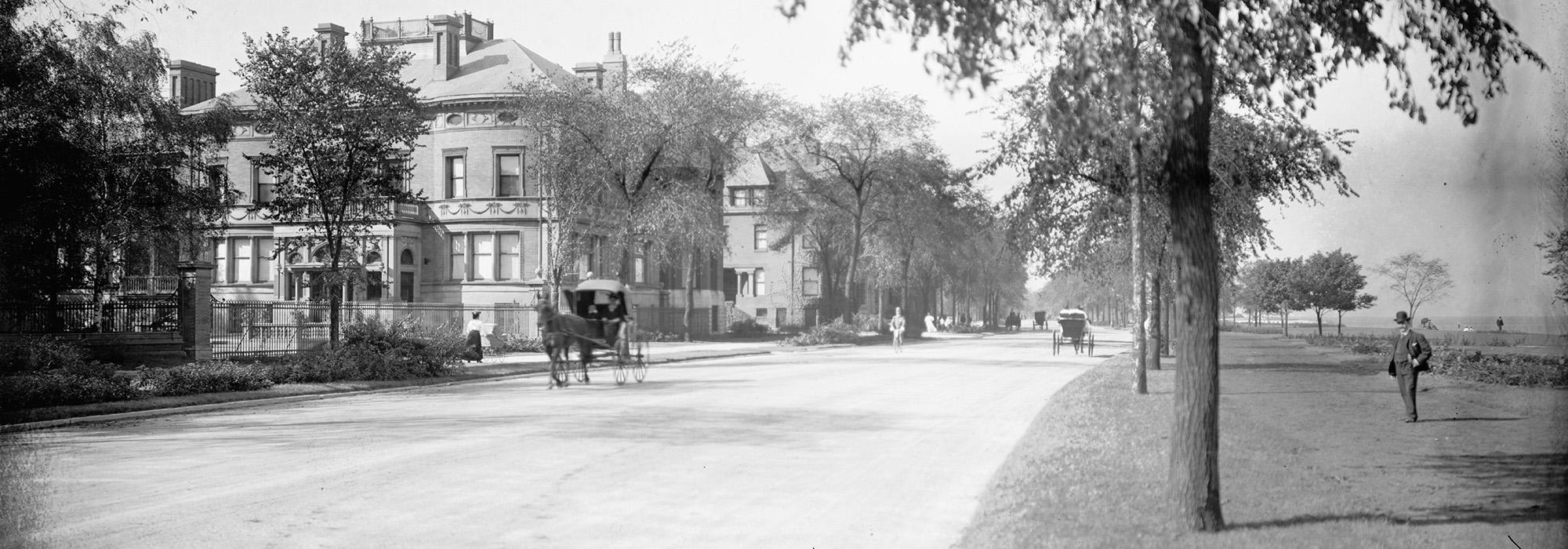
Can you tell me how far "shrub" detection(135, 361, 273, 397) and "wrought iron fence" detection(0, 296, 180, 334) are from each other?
4.57 metres

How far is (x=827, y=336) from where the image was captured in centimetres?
5138

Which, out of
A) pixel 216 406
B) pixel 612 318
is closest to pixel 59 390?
pixel 216 406

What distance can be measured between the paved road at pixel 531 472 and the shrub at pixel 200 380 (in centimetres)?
191

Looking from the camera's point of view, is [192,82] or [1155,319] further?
[192,82]

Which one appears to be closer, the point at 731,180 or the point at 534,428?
the point at 534,428

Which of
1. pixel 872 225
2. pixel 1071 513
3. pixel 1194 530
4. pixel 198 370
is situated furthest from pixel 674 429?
pixel 872 225

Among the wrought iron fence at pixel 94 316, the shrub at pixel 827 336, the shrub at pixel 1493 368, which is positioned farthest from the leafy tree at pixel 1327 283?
the wrought iron fence at pixel 94 316

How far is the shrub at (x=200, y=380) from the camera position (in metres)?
19.5

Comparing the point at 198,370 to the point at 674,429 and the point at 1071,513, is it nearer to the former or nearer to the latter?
the point at 674,429

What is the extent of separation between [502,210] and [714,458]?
142ft

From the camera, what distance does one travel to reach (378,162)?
26297mm

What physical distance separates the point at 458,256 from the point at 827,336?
1711 centimetres

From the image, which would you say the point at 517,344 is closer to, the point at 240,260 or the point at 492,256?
the point at 492,256

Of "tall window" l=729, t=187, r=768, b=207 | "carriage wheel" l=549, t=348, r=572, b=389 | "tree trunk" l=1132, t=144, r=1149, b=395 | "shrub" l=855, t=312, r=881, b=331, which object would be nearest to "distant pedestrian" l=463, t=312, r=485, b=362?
"carriage wheel" l=549, t=348, r=572, b=389
